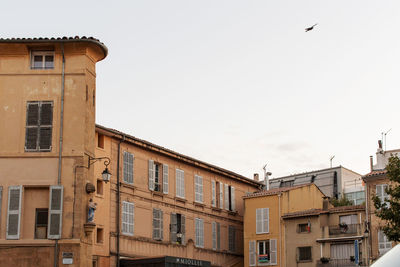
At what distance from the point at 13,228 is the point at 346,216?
84.5 feet

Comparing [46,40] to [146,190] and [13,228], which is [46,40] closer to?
[13,228]

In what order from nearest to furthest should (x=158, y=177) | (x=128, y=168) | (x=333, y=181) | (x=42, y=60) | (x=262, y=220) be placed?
(x=42, y=60) → (x=128, y=168) → (x=158, y=177) → (x=262, y=220) → (x=333, y=181)

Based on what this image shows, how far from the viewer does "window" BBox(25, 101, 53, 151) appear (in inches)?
1064

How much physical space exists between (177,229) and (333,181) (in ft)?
120

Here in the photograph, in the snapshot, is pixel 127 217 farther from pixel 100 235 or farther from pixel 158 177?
pixel 158 177

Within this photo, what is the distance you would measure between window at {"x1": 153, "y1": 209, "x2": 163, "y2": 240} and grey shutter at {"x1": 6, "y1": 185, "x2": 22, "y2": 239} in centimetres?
1349

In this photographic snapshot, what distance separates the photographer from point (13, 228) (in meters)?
26.0

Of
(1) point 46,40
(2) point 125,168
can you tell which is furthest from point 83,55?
(2) point 125,168

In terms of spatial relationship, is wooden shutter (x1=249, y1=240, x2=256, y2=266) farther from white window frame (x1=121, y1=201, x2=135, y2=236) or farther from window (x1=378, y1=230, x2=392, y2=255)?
white window frame (x1=121, y1=201, x2=135, y2=236)

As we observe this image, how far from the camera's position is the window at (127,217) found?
36.1 m

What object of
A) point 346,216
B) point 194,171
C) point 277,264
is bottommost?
point 277,264

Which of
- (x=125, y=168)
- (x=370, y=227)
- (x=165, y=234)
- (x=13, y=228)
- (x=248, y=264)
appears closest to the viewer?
(x=13, y=228)

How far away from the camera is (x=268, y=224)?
47438 mm

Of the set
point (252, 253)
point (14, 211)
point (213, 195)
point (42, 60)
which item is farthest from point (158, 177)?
point (14, 211)
